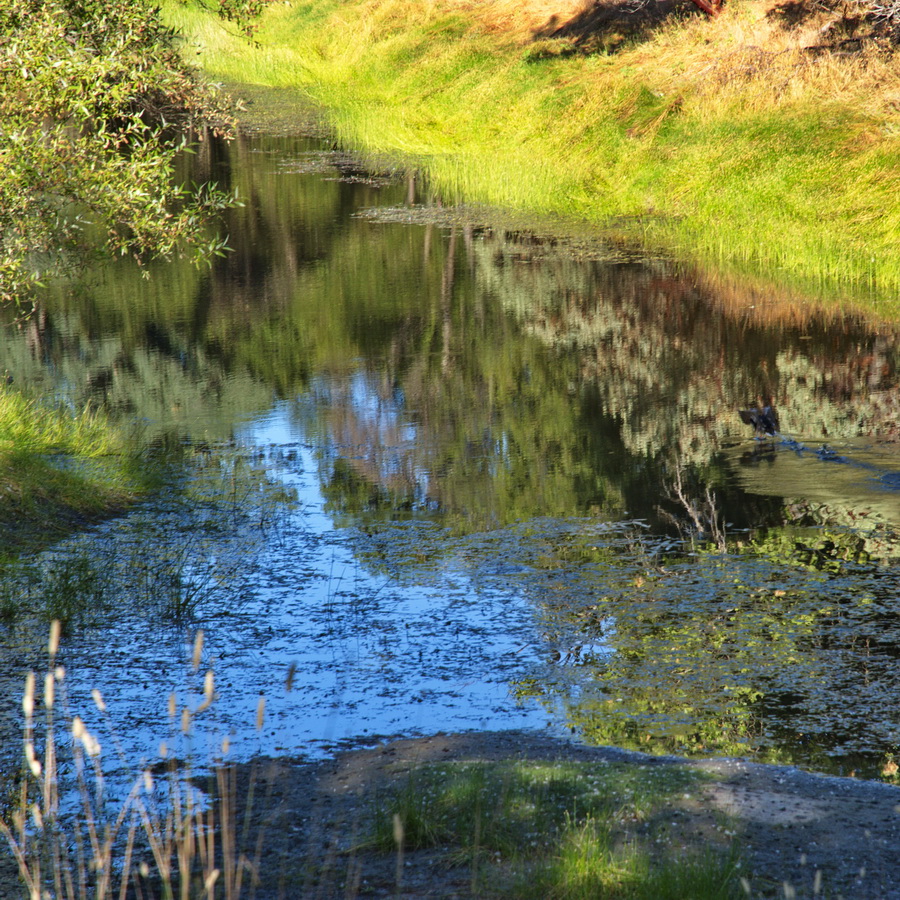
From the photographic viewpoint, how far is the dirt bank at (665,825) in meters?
4.20

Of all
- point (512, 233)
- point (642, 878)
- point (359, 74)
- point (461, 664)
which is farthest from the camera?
point (359, 74)

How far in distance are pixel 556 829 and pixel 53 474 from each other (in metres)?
6.13

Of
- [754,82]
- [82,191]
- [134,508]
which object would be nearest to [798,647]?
[134,508]

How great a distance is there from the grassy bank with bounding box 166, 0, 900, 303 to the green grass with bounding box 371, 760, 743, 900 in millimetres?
10184

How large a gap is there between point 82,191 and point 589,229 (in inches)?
470

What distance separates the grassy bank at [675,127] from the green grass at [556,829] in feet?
33.4

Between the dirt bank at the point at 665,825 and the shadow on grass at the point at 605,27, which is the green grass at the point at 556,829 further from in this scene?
the shadow on grass at the point at 605,27

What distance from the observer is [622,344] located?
14117 millimetres

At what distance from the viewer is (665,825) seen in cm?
455

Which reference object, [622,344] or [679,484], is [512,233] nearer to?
[622,344]

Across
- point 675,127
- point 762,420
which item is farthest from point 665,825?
point 675,127

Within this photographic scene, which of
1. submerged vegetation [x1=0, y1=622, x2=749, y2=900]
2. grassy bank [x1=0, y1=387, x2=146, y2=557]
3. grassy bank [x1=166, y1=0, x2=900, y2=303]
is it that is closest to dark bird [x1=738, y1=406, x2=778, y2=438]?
grassy bank [x1=166, y1=0, x2=900, y2=303]

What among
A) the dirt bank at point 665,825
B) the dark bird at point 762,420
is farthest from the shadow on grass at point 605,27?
the dirt bank at point 665,825

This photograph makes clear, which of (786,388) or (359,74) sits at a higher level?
(359,74)
